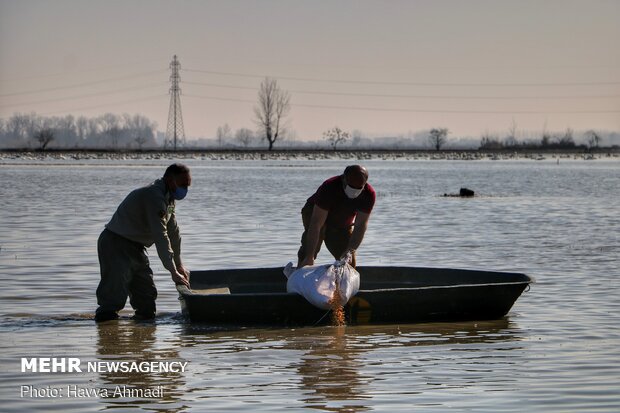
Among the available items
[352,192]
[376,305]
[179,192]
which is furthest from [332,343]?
[179,192]

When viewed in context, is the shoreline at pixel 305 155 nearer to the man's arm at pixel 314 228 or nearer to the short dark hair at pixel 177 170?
the man's arm at pixel 314 228

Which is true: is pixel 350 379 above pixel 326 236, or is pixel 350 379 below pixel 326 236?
below

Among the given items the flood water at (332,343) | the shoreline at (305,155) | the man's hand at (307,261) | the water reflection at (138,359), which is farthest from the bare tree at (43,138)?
the water reflection at (138,359)

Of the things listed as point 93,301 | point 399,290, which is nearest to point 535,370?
point 399,290

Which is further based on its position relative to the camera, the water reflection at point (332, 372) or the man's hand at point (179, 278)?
the man's hand at point (179, 278)

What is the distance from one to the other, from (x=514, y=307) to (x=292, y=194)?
3077 centimetres

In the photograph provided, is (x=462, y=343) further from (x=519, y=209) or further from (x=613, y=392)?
(x=519, y=209)

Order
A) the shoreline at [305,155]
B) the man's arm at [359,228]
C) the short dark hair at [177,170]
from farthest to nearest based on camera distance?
the shoreline at [305,155] → the man's arm at [359,228] → the short dark hair at [177,170]

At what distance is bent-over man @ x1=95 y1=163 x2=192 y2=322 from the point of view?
11.4 metres

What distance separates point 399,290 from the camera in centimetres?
1227

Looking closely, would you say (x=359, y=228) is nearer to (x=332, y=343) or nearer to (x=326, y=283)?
(x=326, y=283)

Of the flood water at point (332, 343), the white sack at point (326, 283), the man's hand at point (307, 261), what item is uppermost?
the man's hand at point (307, 261)

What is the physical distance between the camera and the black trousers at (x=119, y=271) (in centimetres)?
1184

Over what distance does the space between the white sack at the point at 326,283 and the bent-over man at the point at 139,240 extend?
1.16 meters
